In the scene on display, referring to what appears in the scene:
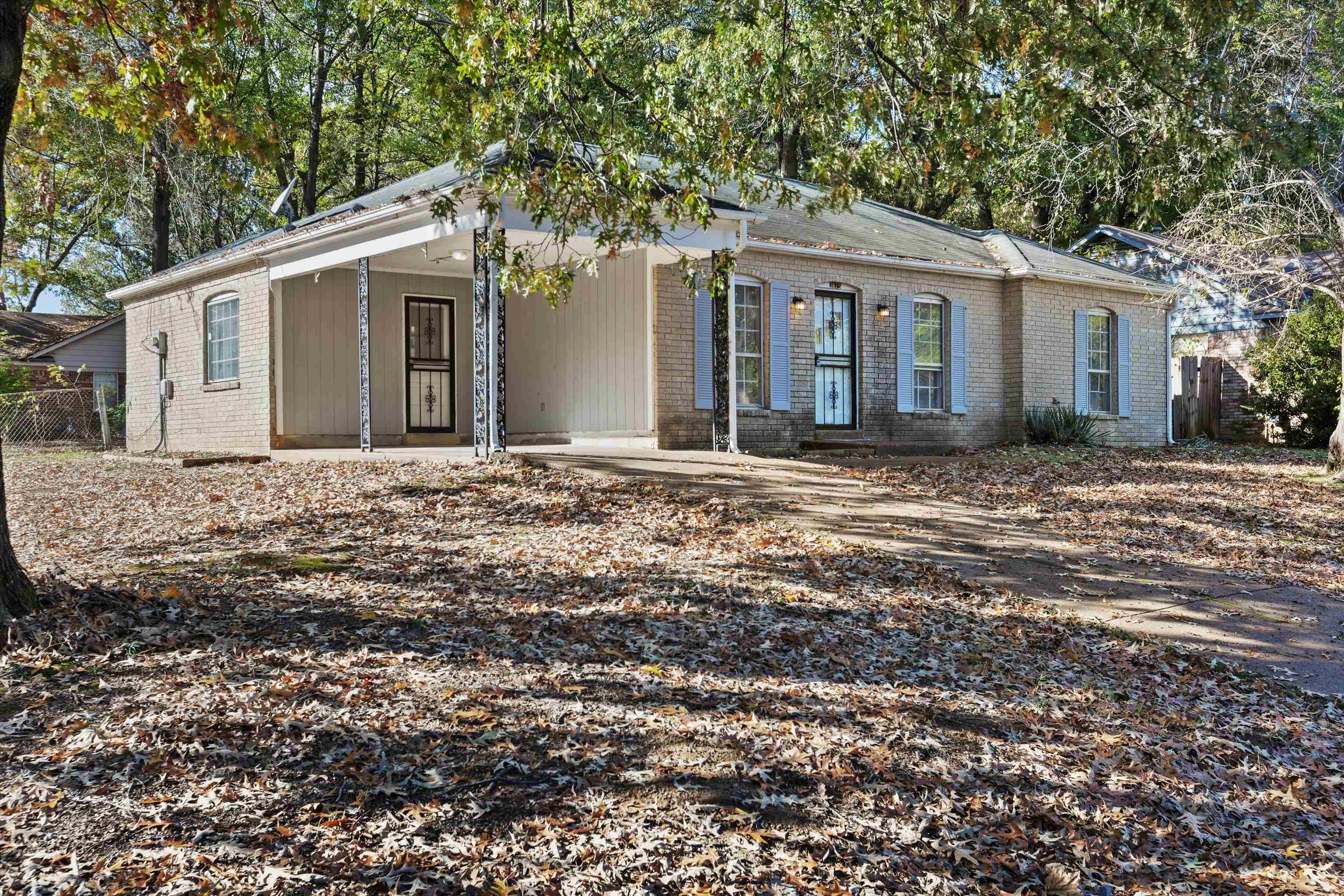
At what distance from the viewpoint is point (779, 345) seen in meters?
14.3

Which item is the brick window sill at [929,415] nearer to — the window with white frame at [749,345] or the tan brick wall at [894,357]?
the tan brick wall at [894,357]

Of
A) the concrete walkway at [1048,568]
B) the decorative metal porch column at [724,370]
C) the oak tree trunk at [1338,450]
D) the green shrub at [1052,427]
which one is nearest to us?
the concrete walkway at [1048,568]

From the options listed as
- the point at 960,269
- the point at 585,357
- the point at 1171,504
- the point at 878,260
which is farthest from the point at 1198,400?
the point at 585,357

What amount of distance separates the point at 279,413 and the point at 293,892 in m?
12.5

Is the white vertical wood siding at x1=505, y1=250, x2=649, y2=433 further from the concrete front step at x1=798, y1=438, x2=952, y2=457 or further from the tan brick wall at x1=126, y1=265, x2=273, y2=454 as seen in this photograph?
the tan brick wall at x1=126, y1=265, x2=273, y2=454

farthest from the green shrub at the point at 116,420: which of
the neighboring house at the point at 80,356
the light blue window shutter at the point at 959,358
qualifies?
the light blue window shutter at the point at 959,358

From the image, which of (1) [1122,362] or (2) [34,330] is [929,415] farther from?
(2) [34,330]

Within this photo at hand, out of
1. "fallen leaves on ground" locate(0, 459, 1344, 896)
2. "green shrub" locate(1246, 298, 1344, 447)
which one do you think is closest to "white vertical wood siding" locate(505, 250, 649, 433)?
"fallen leaves on ground" locate(0, 459, 1344, 896)

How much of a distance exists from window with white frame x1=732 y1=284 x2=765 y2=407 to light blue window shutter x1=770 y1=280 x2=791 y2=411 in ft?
0.52

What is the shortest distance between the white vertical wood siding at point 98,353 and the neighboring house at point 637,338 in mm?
10513

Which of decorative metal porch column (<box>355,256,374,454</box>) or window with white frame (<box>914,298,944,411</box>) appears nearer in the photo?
decorative metal porch column (<box>355,256,374,454</box>)

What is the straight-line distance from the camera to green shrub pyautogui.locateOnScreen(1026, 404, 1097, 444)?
56.4ft

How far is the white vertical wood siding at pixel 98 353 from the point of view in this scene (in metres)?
26.9

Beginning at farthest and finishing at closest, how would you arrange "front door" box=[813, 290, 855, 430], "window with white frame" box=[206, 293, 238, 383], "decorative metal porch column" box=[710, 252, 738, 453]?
"window with white frame" box=[206, 293, 238, 383] < "front door" box=[813, 290, 855, 430] < "decorative metal porch column" box=[710, 252, 738, 453]
